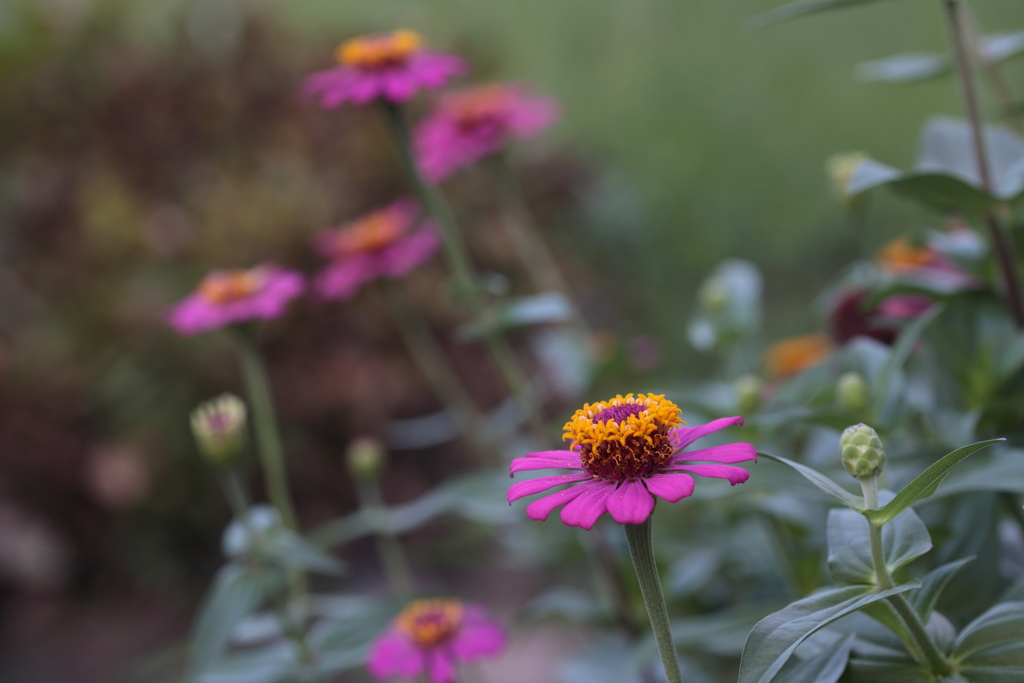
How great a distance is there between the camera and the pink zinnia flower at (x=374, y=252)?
690mm

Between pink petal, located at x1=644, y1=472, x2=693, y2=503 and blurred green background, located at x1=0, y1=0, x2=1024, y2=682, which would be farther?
blurred green background, located at x1=0, y1=0, x2=1024, y2=682

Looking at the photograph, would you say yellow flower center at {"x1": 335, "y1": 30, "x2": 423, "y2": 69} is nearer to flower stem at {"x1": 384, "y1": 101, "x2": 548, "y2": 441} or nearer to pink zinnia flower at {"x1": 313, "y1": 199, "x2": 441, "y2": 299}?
flower stem at {"x1": 384, "y1": 101, "x2": 548, "y2": 441}

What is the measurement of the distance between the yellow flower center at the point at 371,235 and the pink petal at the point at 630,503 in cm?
45

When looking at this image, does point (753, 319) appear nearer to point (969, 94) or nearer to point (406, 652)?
point (969, 94)

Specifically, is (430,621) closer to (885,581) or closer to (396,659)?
(396,659)

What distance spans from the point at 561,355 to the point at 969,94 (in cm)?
38

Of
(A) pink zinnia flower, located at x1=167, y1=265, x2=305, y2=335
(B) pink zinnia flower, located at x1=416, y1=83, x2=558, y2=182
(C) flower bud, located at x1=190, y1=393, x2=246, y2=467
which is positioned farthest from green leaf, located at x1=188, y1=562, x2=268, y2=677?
(B) pink zinnia flower, located at x1=416, y1=83, x2=558, y2=182

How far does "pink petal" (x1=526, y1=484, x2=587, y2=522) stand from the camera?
272 mm

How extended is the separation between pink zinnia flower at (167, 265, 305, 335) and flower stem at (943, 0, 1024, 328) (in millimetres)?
443

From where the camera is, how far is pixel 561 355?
736mm

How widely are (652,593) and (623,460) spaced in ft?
0.16

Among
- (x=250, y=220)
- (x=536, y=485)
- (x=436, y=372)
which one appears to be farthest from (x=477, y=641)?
(x=250, y=220)

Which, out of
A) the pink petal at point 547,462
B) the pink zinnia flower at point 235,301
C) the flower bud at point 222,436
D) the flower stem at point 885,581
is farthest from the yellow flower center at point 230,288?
the flower stem at point 885,581

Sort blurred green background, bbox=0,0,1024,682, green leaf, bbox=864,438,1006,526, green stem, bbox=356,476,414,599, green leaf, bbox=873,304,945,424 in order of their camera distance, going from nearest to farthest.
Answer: green leaf, bbox=864,438,1006,526 → green leaf, bbox=873,304,945,424 → green stem, bbox=356,476,414,599 → blurred green background, bbox=0,0,1024,682
